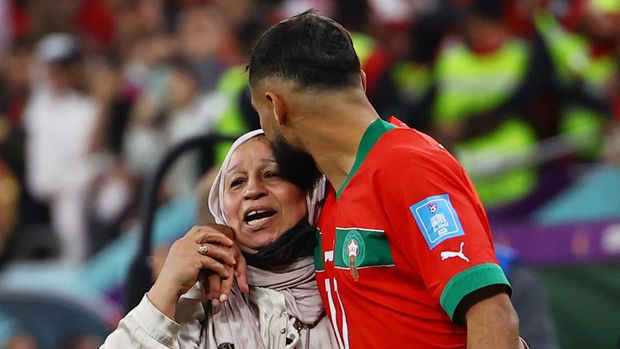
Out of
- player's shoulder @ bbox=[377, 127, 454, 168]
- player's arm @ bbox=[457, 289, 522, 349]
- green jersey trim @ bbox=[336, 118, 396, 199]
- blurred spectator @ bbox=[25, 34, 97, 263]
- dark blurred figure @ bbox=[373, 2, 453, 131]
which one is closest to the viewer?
player's arm @ bbox=[457, 289, 522, 349]

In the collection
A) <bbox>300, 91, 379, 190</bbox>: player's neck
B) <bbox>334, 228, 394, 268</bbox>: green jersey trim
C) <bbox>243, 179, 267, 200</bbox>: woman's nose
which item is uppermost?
<bbox>300, 91, 379, 190</bbox>: player's neck

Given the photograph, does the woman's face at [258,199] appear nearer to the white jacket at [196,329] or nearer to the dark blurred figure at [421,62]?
the white jacket at [196,329]

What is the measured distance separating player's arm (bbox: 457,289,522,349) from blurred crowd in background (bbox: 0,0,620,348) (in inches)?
144

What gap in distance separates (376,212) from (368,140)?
6.8 inches

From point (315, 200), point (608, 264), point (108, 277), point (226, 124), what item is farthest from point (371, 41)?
point (315, 200)

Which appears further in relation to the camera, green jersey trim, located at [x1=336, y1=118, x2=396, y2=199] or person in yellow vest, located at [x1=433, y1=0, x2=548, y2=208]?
person in yellow vest, located at [x1=433, y1=0, x2=548, y2=208]

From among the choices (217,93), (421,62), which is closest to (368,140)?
(421,62)

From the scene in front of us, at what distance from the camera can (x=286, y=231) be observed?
3012 millimetres

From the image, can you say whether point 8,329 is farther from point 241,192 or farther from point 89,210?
point 241,192

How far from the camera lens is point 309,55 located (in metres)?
2.78

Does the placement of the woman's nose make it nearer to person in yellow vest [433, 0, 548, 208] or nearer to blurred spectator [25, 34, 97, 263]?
person in yellow vest [433, 0, 548, 208]

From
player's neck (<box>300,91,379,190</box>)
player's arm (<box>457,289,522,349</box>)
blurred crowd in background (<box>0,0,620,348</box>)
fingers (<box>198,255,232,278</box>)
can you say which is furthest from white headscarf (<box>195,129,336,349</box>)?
blurred crowd in background (<box>0,0,620,348</box>)

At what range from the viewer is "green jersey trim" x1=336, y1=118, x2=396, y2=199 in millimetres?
2742

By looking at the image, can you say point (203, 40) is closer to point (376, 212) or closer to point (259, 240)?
point (259, 240)
